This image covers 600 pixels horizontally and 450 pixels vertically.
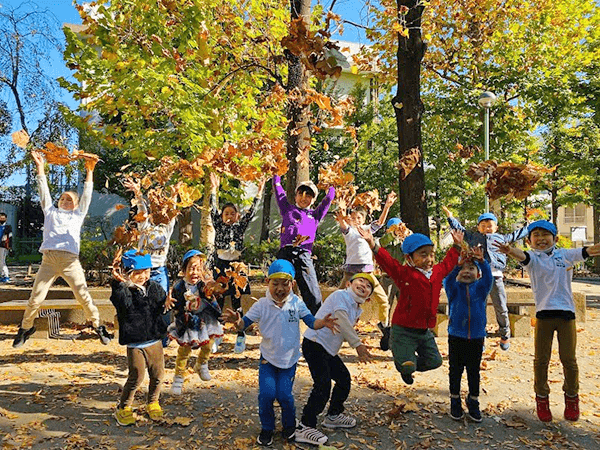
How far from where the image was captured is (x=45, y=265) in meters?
6.29

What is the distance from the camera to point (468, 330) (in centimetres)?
455

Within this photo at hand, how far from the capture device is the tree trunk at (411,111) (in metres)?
7.70

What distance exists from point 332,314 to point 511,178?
2702 mm

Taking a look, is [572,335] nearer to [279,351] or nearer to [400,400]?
[400,400]

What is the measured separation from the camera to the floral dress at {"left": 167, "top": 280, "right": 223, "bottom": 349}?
510 centimetres

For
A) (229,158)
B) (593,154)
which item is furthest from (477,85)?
(229,158)

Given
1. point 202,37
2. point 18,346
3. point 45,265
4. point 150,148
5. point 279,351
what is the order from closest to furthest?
point 279,351, point 45,265, point 18,346, point 202,37, point 150,148

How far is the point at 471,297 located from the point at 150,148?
844 cm

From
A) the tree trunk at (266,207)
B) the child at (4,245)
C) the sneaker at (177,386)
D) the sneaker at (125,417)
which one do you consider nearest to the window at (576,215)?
the tree trunk at (266,207)

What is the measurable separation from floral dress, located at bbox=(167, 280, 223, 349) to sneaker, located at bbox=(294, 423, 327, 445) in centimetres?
161

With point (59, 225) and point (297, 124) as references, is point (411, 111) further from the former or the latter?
point (59, 225)

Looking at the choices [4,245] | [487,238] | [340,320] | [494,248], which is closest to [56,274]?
[340,320]

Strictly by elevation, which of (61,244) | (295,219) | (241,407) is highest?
(295,219)

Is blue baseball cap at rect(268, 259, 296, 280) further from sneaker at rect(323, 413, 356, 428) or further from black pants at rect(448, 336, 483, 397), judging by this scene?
black pants at rect(448, 336, 483, 397)
